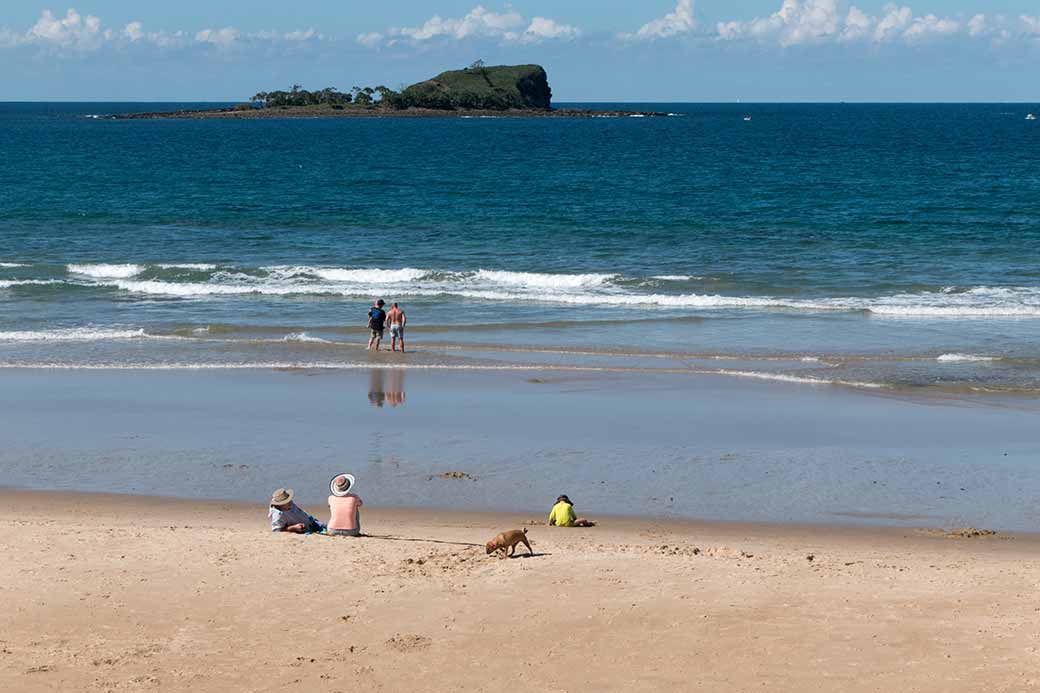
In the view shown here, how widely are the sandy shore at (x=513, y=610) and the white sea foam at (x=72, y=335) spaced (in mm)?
14039

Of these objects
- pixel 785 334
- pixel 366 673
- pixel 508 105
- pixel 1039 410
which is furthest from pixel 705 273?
pixel 508 105

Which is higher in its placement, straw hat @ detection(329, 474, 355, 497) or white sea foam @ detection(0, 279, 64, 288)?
straw hat @ detection(329, 474, 355, 497)

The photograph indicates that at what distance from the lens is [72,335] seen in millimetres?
28562

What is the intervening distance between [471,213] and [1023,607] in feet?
137

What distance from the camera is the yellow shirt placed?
49.0 feet

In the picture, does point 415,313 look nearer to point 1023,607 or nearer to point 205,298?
point 205,298

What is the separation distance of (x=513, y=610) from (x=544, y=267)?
2747 centimetres

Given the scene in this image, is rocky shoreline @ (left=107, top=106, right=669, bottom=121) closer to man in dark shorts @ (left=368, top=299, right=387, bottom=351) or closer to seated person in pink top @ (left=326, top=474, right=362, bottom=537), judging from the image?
man in dark shorts @ (left=368, top=299, right=387, bottom=351)

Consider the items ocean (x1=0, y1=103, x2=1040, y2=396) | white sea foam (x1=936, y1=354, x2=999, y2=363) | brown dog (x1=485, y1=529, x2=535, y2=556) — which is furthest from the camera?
ocean (x1=0, y1=103, x2=1040, y2=396)

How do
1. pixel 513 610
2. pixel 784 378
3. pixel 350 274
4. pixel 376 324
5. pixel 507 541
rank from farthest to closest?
pixel 350 274 → pixel 376 324 → pixel 784 378 → pixel 507 541 → pixel 513 610

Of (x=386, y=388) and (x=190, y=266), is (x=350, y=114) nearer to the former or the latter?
(x=190, y=266)

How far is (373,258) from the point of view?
40.8m

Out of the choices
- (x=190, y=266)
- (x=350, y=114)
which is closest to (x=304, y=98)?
(x=350, y=114)

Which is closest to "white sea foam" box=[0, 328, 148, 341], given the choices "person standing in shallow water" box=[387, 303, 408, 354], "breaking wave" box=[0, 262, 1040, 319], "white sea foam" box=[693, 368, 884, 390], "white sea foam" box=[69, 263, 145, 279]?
"breaking wave" box=[0, 262, 1040, 319]
